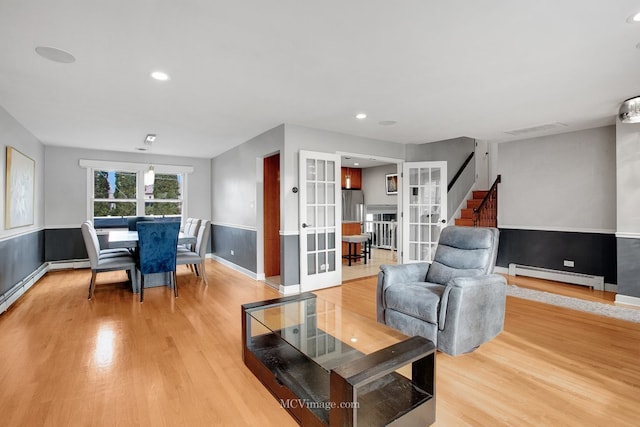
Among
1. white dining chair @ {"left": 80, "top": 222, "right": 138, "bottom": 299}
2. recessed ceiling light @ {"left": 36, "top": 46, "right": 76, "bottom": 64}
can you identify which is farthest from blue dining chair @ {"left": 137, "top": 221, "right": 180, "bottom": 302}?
recessed ceiling light @ {"left": 36, "top": 46, "right": 76, "bottom": 64}

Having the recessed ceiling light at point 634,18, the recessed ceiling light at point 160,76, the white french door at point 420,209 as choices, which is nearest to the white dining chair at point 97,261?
the recessed ceiling light at point 160,76

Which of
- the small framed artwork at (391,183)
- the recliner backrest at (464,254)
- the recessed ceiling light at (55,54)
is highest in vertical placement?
the recessed ceiling light at (55,54)

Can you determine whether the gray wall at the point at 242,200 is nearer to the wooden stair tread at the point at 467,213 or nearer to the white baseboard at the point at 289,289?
the white baseboard at the point at 289,289

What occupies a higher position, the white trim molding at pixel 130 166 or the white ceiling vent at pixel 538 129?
the white ceiling vent at pixel 538 129

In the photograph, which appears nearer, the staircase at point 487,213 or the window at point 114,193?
the staircase at point 487,213

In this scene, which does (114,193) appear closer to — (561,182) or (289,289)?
(289,289)

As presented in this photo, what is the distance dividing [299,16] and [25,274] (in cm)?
532

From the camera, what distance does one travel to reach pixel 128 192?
6.86 meters

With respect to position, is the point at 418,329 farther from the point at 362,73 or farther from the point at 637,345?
the point at 362,73

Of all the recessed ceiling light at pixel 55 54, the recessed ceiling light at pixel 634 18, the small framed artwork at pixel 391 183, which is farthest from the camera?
the small framed artwork at pixel 391 183

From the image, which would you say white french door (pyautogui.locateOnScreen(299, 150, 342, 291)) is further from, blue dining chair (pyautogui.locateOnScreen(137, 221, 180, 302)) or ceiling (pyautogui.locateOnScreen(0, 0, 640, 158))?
blue dining chair (pyautogui.locateOnScreen(137, 221, 180, 302))

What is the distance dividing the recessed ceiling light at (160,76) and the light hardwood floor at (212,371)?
235 centimetres

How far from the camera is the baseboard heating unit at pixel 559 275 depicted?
4727mm

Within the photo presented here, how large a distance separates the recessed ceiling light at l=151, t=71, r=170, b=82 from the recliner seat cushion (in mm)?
2757
